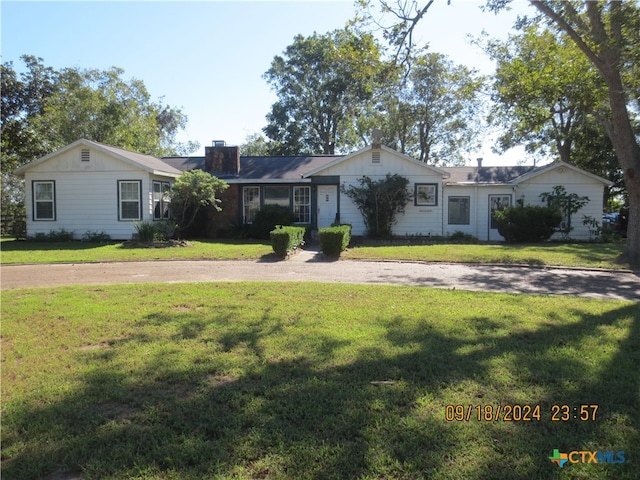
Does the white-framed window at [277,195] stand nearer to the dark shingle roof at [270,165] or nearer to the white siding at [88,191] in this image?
the dark shingle roof at [270,165]

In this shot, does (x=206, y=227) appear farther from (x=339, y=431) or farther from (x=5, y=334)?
(x=339, y=431)

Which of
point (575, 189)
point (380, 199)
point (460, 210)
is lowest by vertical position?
point (460, 210)

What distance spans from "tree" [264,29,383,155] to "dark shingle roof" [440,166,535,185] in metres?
14.3

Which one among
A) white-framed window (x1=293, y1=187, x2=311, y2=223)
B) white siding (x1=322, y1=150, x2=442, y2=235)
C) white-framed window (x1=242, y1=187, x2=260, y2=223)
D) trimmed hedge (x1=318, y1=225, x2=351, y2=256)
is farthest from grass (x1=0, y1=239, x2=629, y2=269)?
white-framed window (x1=242, y1=187, x2=260, y2=223)

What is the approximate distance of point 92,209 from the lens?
18.2 m

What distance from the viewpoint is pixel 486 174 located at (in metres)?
22.3

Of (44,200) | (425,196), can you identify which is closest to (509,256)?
(425,196)

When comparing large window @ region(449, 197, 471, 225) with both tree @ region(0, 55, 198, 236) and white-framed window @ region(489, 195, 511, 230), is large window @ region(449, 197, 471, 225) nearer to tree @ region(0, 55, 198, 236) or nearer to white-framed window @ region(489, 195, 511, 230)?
white-framed window @ region(489, 195, 511, 230)

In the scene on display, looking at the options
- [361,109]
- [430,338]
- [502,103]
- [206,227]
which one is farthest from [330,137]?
[430,338]

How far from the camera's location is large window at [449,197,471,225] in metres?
20.4

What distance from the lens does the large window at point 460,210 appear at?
20438 millimetres

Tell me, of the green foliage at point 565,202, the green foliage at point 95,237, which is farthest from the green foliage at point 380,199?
the green foliage at point 95,237

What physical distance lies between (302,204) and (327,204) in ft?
4.22

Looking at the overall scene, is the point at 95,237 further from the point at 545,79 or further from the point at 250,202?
the point at 545,79
